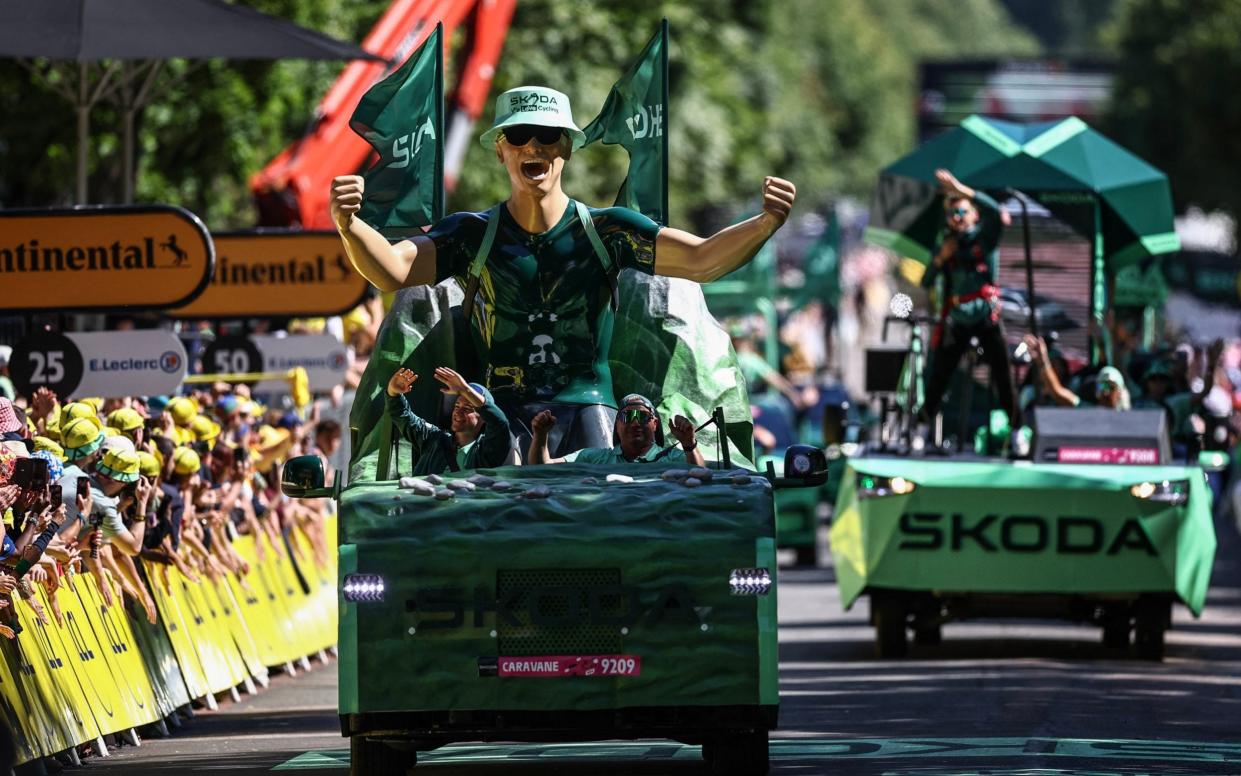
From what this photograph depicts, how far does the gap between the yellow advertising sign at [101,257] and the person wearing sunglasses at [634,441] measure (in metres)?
5.23

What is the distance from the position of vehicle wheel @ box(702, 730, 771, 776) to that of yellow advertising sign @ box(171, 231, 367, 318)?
987cm

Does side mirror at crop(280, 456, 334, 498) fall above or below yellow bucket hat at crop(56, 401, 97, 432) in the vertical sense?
below

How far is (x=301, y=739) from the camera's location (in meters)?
15.1

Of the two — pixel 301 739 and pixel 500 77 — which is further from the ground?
pixel 500 77

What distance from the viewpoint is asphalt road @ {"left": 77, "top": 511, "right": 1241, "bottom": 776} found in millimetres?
13320

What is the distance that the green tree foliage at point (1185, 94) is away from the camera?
255 ft

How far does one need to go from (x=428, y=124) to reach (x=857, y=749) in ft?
11.6

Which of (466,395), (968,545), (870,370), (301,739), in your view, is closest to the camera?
(466,395)

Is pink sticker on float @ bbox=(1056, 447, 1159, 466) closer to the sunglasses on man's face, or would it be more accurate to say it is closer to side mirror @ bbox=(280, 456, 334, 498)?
the sunglasses on man's face

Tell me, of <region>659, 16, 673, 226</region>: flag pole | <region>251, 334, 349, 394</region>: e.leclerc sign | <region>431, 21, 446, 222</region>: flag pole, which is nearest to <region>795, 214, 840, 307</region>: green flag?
<region>251, 334, 349, 394</region>: e.leclerc sign

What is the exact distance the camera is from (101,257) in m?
17.4

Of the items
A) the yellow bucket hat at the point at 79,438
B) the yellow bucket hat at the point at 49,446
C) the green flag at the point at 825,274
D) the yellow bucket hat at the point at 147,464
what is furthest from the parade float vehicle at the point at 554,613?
the green flag at the point at 825,274

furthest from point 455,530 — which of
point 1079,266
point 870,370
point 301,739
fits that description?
point 1079,266

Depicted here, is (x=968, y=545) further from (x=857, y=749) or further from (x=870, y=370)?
(x=857, y=749)
